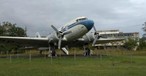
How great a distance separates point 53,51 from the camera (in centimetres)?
4825

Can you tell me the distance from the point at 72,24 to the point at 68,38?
7.71 feet

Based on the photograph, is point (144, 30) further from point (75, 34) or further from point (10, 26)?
point (75, 34)

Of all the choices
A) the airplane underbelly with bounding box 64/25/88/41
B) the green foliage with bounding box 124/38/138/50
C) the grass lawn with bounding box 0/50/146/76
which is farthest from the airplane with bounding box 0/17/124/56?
the green foliage with bounding box 124/38/138/50

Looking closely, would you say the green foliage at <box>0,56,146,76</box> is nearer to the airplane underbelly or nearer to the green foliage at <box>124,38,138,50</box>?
the airplane underbelly

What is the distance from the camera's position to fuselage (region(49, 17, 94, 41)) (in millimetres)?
45406

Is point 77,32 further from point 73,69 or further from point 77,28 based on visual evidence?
point 73,69

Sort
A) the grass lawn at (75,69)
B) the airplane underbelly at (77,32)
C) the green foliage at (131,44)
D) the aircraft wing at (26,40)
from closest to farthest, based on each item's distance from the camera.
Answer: the grass lawn at (75,69), the airplane underbelly at (77,32), the aircraft wing at (26,40), the green foliage at (131,44)

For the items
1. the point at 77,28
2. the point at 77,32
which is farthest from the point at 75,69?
the point at 77,28

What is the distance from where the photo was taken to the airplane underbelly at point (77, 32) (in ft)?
149

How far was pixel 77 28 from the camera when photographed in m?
45.8

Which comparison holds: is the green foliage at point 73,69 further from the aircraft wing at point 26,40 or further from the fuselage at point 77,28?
the aircraft wing at point 26,40

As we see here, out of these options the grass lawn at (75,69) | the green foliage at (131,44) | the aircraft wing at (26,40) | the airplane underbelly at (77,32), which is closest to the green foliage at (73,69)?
the grass lawn at (75,69)

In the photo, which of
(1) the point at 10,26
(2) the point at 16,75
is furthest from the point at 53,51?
(1) the point at 10,26

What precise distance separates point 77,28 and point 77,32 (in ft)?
2.14
